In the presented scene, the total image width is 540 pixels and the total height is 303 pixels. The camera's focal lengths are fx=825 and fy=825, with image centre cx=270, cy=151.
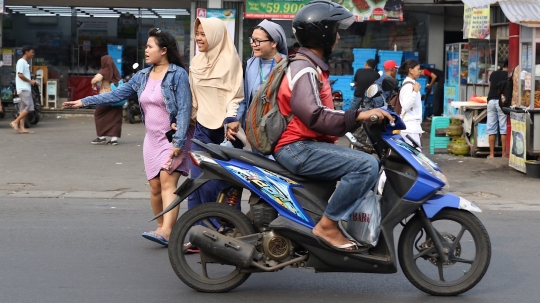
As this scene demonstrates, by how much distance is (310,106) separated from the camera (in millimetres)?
4887

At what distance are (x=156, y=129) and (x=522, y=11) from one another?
21.7 ft

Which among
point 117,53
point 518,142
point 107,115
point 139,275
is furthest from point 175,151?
point 117,53

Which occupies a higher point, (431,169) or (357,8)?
(357,8)

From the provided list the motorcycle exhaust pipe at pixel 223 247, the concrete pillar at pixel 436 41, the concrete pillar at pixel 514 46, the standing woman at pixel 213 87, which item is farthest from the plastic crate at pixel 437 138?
the motorcycle exhaust pipe at pixel 223 247

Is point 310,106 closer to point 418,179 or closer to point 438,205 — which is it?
point 418,179

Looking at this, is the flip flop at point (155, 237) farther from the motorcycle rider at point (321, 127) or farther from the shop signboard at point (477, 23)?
the shop signboard at point (477, 23)

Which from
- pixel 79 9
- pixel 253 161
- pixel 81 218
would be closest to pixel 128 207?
pixel 81 218

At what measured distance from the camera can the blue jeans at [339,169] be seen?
493 cm

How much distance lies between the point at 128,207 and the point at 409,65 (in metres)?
3.95

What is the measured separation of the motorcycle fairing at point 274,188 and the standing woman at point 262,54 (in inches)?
56.2

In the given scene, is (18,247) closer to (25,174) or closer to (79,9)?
(25,174)

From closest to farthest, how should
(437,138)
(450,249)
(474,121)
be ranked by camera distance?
(450,249) < (474,121) < (437,138)

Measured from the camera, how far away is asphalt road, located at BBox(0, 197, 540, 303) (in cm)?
532

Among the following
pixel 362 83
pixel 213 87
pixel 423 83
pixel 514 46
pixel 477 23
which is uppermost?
pixel 477 23
